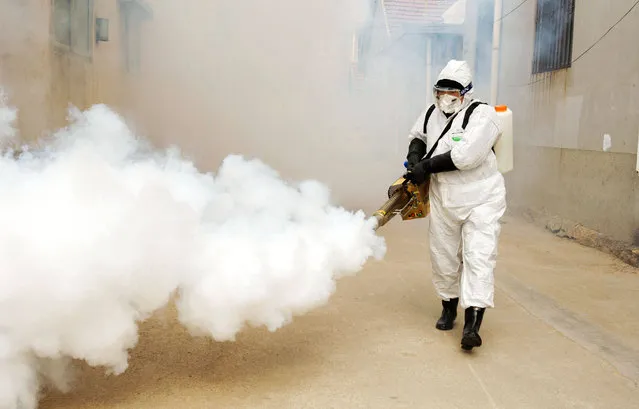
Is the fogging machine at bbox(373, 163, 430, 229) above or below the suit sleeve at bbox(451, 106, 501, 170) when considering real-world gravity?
below

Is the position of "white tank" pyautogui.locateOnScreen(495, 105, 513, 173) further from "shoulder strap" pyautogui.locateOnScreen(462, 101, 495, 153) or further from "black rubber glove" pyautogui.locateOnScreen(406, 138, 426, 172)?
"black rubber glove" pyautogui.locateOnScreen(406, 138, 426, 172)

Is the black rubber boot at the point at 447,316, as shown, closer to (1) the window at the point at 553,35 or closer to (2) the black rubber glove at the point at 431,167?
(2) the black rubber glove at the point at 431,167

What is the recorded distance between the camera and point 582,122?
27.8 feet

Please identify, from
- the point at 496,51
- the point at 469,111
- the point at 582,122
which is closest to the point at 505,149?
the point at 469,111

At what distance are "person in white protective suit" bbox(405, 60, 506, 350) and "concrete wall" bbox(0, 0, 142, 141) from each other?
11.7ft

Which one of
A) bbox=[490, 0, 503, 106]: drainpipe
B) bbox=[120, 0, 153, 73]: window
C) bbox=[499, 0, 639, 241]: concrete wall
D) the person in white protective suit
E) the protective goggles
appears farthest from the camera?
bbox=[120, 0, 153, 73]: window

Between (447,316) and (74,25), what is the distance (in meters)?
5.96

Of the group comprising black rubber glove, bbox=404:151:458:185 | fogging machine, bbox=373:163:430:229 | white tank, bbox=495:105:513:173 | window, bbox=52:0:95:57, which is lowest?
fogging machine, bbox=373:163:430:229

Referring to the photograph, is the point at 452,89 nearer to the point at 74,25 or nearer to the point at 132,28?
the point at 74,25

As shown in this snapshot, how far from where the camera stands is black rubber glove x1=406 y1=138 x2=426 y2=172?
4406mm

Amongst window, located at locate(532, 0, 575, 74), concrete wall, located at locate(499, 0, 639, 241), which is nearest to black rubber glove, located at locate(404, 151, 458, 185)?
concrete wall, located at locate(499, 0, 639, 241)

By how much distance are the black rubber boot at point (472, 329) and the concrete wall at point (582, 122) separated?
3.75 m

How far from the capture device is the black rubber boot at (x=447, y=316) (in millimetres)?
4430

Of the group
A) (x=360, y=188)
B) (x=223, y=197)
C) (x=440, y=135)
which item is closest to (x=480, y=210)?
(x=440, y=135)
